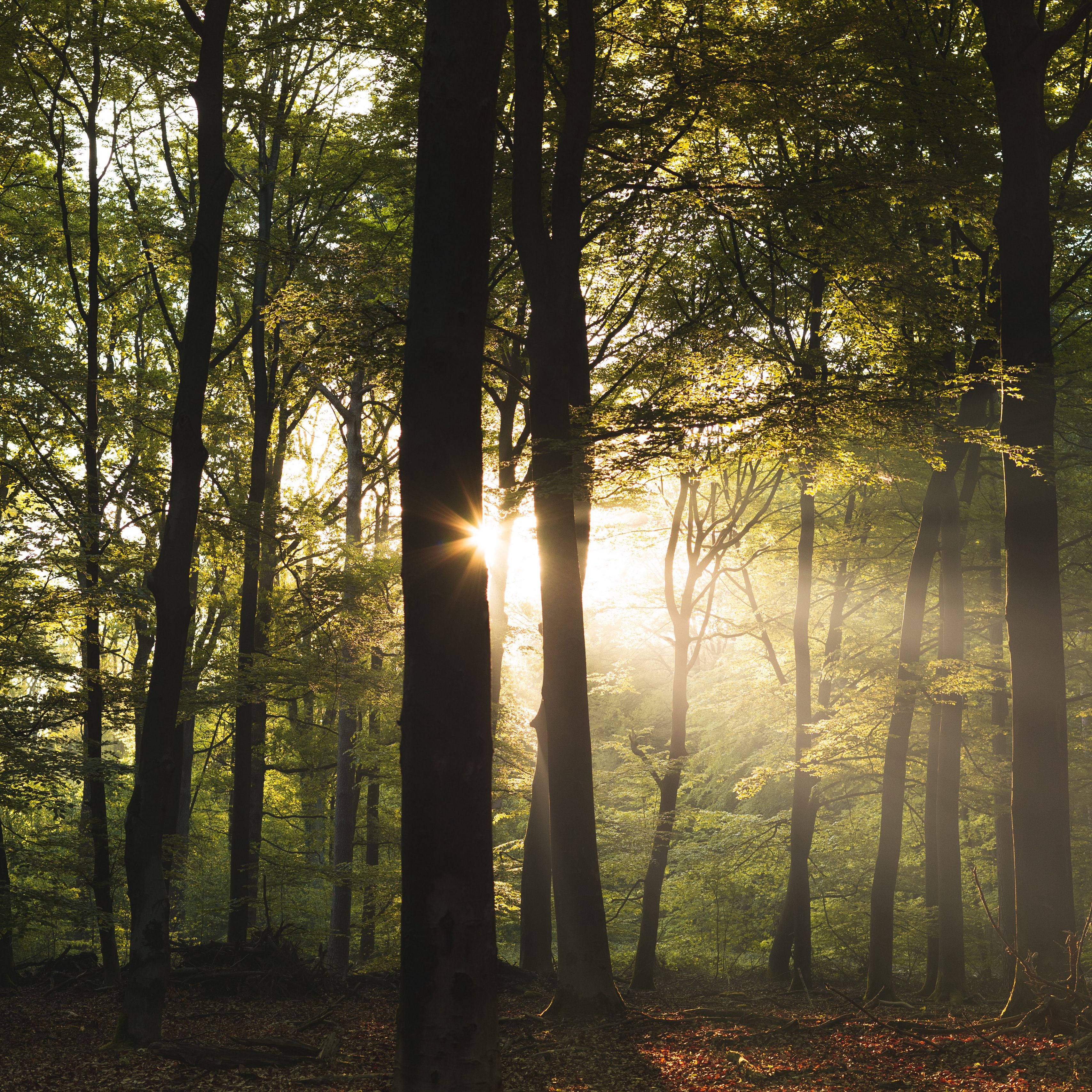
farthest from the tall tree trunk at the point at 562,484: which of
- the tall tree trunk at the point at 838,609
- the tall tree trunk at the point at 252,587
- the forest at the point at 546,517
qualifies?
the tall tree trunk at the point at 838,609

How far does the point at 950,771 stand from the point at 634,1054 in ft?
31.1

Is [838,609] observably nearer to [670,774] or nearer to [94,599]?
[670,774]

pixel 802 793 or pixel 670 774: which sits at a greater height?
pixel 670 774

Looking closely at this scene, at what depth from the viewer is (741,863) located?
1762cm

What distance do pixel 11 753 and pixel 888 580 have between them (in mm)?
15147

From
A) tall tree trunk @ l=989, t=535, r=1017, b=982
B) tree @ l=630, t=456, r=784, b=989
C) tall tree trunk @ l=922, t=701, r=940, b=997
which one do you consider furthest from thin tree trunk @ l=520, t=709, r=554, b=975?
tall tree trunk @ l=989, t=535, r=1017, b=982

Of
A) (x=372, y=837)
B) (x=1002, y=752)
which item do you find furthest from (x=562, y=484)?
(x=372, y=837)

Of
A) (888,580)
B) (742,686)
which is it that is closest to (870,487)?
(888,580)

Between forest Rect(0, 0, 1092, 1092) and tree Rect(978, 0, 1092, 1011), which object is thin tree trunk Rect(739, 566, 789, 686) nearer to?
forest Rect(0, 0, 1092, 1092)

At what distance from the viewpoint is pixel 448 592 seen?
3.92 meters

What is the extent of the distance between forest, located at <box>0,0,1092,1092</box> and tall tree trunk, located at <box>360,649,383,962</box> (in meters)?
0.28

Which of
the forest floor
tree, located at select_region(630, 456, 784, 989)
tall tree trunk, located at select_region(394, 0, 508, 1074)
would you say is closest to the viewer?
tall tree trunk, located at select_region(394, 0, 508, 1074)

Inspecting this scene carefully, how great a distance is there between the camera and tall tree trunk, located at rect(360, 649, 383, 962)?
13.8 m

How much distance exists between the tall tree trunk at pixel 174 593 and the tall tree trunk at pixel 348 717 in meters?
5.36
